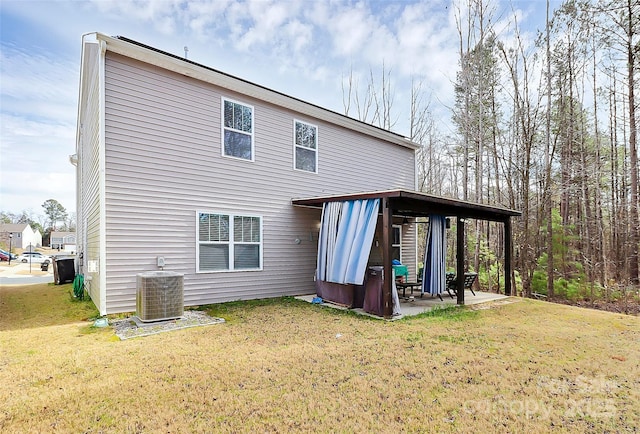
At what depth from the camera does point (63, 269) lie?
11.5 metres

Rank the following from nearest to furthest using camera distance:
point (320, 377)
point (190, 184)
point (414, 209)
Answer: point (320, 377) < point (190, 184) < point (414, 209)

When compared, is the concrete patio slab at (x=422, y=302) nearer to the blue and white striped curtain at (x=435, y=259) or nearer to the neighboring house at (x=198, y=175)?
the blue and white striped curtain at (x=435, y=259)

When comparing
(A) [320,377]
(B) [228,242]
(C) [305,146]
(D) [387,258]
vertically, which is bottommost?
(A) [320,377]

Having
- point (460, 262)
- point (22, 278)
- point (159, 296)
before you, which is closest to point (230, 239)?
point (159, 296)

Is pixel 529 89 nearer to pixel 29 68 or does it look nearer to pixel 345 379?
pixel 345 379

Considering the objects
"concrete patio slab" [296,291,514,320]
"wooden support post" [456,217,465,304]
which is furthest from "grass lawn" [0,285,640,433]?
"wooden support post" [456,217,465,304]

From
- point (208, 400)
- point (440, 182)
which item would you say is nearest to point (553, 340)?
point (208, 400)

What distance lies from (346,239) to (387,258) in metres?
1.09

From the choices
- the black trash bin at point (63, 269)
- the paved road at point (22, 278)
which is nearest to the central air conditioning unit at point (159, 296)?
the black trash bin at point (63, 269)

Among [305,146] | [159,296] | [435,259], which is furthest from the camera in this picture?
[305,146]

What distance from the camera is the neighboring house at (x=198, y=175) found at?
6.11m

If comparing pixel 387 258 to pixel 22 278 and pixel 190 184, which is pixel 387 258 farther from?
pixel 22 278

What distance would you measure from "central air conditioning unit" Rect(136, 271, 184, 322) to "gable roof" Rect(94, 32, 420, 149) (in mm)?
3945

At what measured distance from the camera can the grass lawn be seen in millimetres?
2732
